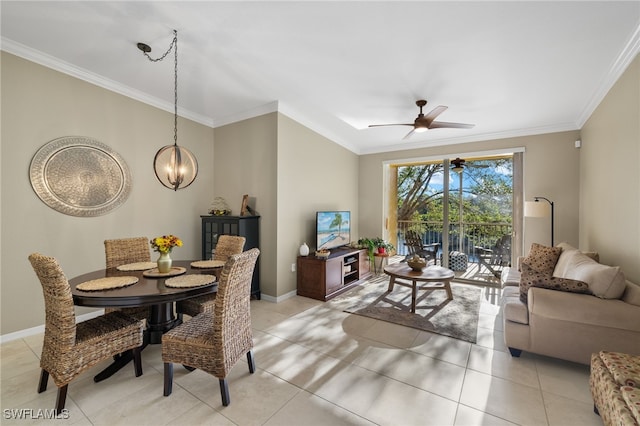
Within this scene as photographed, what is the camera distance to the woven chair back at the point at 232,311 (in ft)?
5.89

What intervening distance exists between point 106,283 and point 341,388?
75.4 inches

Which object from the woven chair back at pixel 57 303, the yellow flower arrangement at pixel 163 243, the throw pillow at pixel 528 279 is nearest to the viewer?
the woven chair back at pixel 57 303

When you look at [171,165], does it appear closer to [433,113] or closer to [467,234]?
[433,113]

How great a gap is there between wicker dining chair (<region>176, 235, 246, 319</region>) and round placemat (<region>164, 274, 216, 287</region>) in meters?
0.15

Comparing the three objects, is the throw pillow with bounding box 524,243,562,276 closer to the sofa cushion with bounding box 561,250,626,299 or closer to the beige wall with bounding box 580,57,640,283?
the beige wall with bounding box 580,57,640,283

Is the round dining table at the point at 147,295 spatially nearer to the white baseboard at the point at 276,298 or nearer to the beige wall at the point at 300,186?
the white baseboard at the point at 276,298

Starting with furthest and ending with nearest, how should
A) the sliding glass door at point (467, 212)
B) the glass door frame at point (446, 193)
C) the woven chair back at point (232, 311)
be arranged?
the sliding glass door at point (467, 212), the glass door frame at point (446, 193), the woven chair back at point (232, 311)

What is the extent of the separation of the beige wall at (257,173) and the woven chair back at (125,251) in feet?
4.92

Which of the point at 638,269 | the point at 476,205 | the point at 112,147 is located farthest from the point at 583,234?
the point at 112,147

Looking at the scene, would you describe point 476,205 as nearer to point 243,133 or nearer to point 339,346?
point 339,346

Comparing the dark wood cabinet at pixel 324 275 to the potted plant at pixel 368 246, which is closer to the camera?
the dark wood cabinet at pixel 324 275

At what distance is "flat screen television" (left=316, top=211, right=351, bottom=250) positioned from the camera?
443cm

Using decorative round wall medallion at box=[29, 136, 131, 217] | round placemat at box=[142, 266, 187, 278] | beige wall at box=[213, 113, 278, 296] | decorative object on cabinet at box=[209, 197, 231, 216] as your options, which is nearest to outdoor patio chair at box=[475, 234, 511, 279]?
beige wall at box=[213, 113, 278, 296]

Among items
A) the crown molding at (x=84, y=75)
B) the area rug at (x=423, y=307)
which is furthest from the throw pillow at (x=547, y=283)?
the crown molding at (x=84, y=75)
